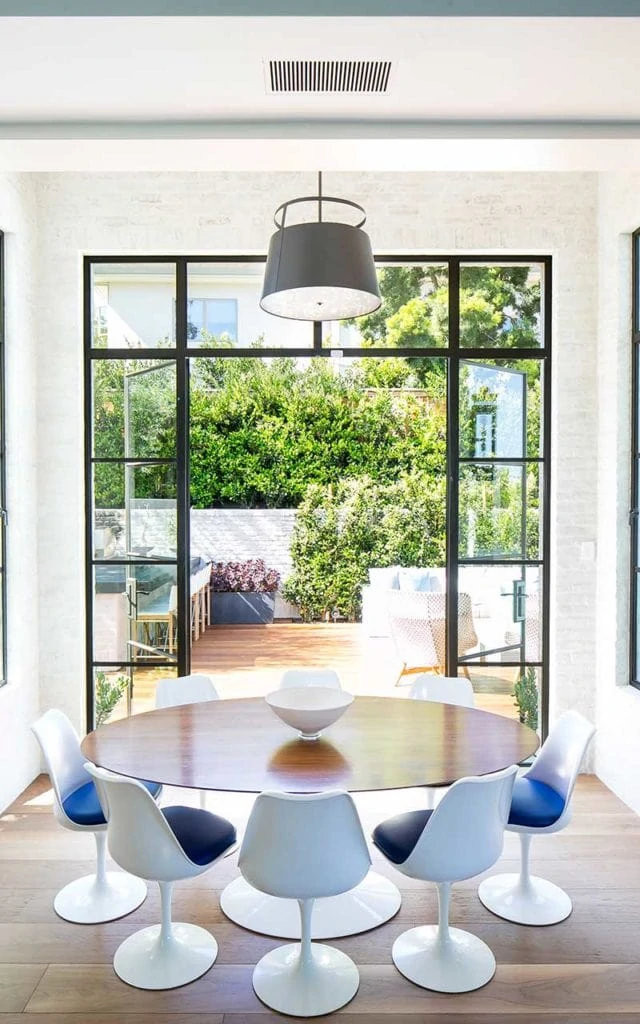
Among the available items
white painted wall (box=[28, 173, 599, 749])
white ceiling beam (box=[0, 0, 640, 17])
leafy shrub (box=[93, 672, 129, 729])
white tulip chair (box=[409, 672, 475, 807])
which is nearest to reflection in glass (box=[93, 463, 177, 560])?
white painted wall (box=[28, 173, 599, 749])

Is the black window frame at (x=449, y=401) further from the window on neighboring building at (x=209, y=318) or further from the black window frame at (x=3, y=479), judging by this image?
the black window frame at (x=3, y=479)

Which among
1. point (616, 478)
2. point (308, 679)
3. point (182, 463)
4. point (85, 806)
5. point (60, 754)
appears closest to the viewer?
point (85, 806)

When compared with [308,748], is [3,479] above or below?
above

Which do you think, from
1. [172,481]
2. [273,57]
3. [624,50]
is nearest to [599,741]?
[172,481]

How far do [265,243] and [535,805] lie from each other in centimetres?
322

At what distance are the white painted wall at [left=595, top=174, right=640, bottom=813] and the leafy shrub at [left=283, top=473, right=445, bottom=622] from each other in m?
4.71

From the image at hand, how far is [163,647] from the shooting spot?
4.66 meters

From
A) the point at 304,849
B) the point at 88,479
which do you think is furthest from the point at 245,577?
the point at 304,849

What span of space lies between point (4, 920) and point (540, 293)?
4.10 meters

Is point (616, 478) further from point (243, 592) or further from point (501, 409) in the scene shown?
point (243, 592)

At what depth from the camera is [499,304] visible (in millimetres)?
4629

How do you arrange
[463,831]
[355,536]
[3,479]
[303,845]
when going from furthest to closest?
1. [355,536]
2. [3,479]
3. [463,831]
4. [303,845]

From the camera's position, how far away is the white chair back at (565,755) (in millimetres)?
2939

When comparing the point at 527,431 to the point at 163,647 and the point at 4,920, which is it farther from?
the point at 4,920
